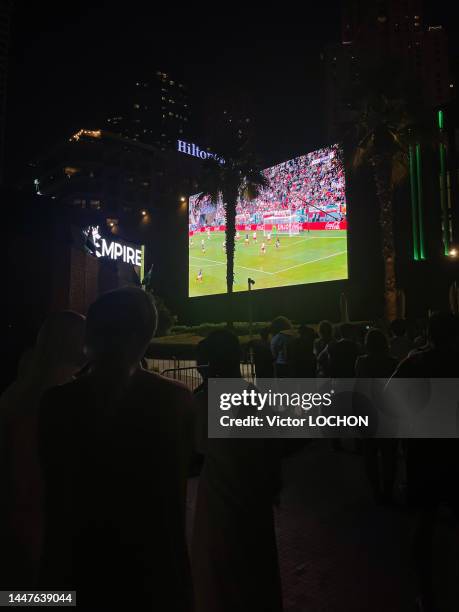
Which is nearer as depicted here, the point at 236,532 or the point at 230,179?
the point at 236,532

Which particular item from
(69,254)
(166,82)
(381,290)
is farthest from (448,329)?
(166,82)

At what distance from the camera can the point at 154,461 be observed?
1.33 m

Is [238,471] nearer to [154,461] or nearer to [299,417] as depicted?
[154,461]

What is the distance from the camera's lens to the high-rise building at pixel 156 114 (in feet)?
414

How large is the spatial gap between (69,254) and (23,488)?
6.61 meters

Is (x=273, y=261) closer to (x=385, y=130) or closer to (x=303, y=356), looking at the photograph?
(x=385, y=130)

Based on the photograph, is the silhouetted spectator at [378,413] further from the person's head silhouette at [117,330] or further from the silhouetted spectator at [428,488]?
the person's head silhouette at [117,330]

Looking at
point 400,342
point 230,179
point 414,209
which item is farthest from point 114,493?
point 414,209

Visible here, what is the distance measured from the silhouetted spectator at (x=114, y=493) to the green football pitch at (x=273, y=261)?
2458 cm

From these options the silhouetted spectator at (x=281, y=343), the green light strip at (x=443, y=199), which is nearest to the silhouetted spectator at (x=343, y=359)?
the silhouetted spectator at (x=281, y=343)

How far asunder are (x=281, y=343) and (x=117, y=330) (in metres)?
7.11

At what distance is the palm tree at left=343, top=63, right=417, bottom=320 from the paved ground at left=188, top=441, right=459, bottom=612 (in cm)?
1303

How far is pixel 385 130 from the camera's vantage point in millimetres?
16141

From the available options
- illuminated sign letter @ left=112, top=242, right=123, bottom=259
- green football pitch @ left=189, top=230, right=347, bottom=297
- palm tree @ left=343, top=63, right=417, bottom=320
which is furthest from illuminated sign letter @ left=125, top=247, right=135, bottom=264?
green football pitch @ left=189, top=230, right=347, bottom=297
